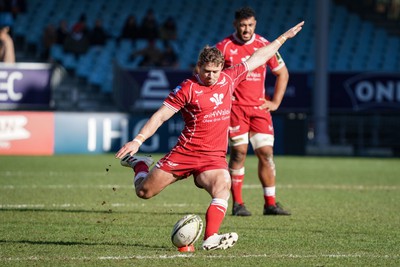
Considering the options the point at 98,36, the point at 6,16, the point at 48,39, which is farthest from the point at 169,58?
the point at 6,16

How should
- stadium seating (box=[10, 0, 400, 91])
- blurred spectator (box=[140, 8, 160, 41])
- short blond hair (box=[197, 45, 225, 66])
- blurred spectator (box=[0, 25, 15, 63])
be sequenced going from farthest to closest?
blurred spectator (box=[140, 8, 160, 41]) → stadium seating (box=[10, 0, 400, 91]) → blurred spectator (box=[0, 25, 15, 63]) → short blond hair (box=[197, 45, 225, 66])

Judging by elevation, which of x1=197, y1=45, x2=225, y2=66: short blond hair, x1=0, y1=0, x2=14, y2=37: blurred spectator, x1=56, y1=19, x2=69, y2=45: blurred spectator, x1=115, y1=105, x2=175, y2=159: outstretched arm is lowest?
x1=115, y1=105, x2=175, y2=159: outstretched arm

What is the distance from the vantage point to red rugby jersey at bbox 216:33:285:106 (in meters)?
11.8

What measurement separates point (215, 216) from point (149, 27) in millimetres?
21652

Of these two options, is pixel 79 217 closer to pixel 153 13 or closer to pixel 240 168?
pixel 240 168

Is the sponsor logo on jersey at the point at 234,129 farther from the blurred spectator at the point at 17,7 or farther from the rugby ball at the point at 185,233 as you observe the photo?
the blurred spectator at the point at 17,7

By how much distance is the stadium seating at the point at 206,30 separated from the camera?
29.4m

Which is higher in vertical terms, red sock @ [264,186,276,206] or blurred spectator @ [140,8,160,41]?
blurred spectator @ [140,8,160,41]

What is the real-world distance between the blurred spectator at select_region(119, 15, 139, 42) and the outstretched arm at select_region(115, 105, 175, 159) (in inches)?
838

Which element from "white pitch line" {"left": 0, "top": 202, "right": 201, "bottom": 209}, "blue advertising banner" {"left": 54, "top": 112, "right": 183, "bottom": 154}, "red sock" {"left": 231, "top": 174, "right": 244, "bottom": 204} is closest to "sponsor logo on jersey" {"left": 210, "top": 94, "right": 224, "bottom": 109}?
"red sock" {"left": 231, "top": 174, "right": 244, "bottom": 204}

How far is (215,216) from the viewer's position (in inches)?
341

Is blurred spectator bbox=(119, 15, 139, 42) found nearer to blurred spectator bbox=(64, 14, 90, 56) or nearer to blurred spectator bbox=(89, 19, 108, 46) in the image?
blurred spectator bbox=(89, 19, 108, 46)

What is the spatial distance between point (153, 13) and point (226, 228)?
72.8 feet

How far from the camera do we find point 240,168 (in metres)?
12.1
